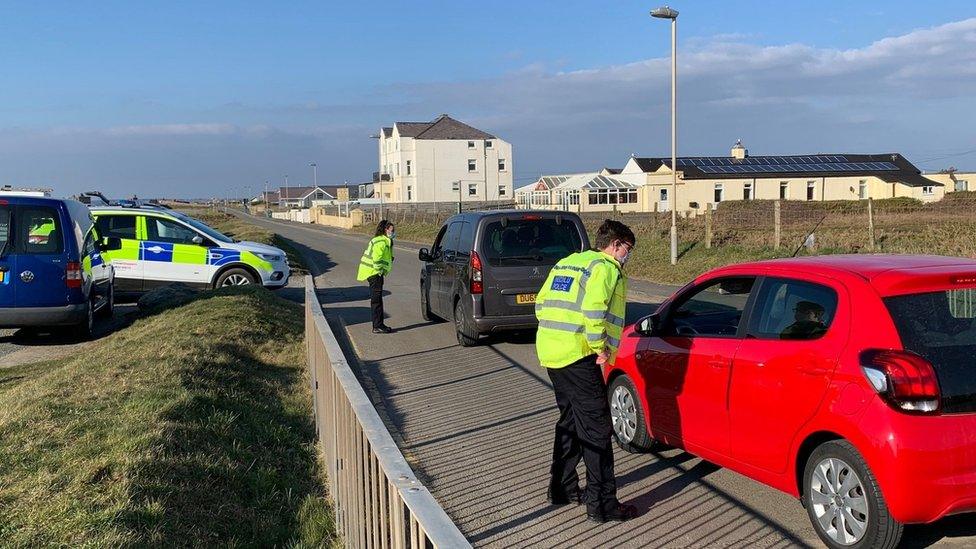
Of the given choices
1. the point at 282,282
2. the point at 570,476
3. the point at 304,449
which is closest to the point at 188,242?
the point at 282,282

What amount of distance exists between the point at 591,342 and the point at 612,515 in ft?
3.43

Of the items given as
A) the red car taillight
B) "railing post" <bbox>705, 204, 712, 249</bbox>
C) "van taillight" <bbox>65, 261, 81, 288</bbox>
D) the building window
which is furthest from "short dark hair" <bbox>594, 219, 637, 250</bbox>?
the building window

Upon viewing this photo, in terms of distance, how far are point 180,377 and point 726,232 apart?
63.0ft

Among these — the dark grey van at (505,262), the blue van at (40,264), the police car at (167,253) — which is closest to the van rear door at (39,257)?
the blue van at (40,264)

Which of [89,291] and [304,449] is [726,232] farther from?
[304,449]

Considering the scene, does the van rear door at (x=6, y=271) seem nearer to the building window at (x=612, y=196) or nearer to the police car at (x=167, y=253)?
the police car at (x=167, y=253)

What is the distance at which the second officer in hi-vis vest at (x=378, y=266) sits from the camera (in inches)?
509

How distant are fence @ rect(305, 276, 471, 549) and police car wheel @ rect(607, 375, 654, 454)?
222 cm

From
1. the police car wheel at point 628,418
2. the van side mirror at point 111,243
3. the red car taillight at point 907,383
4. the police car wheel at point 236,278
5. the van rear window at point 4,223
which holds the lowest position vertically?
the police car wheel at point 628,418

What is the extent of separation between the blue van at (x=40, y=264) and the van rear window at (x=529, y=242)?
18.5ft

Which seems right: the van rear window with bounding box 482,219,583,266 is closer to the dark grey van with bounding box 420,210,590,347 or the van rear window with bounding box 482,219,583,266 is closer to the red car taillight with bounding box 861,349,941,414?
the dark grey van with bounding box 420,210,590,347

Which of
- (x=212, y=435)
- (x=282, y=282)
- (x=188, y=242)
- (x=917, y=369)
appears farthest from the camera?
(x=282, y=282)

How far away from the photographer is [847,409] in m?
4.51

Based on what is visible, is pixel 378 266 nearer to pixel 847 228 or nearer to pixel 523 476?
pixel 523 476
